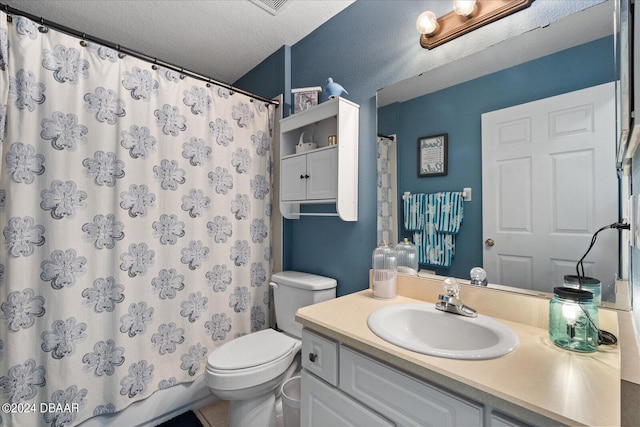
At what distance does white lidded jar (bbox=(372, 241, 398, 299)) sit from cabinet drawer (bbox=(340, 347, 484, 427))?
1.40 feet

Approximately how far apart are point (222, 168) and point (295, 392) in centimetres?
140

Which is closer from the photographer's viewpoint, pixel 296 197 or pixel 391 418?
pixel 391 418

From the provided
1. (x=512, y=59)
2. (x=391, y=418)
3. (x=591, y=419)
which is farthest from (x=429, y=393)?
(x=512, y=59)

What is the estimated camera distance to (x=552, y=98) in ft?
3.17

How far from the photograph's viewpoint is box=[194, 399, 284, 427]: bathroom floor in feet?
5.27

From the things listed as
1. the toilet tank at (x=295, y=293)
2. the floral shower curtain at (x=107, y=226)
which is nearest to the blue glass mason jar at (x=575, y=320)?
the toilet tank at (x=295, y=293)

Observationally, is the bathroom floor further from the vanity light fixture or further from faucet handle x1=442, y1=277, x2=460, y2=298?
the vanity light fixture

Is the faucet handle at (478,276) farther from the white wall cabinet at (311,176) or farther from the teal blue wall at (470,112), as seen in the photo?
the white wall cabinet at (311,176)


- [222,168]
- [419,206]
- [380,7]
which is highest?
[380,7]

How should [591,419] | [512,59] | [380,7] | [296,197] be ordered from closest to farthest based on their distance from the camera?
[591,419], [512,59], [380,7], [296,197]

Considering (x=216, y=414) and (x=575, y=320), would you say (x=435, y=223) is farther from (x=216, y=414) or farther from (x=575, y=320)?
(x=216, y=414)

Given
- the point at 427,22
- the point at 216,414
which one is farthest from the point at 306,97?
the point at 216,414

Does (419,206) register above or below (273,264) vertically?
above

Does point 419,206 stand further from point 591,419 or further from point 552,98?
point 591,419
